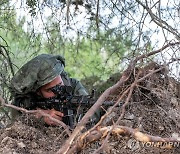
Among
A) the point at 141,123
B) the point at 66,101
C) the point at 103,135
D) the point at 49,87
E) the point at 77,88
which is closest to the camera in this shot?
the point at 103,135

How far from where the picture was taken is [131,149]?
2.75 meters

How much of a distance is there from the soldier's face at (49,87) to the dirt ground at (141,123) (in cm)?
41

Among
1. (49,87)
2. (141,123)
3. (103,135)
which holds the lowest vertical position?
(141,123)

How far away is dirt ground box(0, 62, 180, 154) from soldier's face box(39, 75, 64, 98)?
0.41 metres

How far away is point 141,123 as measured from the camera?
2.95m

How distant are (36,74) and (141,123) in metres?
0.94

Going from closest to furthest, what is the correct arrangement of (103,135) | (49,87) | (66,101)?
(103,135)
(66,101)
(49,87)

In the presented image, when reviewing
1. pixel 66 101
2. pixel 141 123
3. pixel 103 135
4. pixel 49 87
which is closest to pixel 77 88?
pixel 49 87

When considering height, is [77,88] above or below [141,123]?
above

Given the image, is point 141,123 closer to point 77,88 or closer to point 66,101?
point 66,101

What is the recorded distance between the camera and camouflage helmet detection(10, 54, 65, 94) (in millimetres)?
3486

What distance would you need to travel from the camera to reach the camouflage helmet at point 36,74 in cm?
349

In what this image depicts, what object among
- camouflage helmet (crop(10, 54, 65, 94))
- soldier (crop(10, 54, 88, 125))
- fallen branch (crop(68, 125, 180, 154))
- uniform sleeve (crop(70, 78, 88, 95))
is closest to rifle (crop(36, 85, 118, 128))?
soldier (crop(10, 54, 88, 125))

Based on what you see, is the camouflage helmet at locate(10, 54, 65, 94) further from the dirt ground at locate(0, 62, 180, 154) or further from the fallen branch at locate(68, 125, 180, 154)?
the fallen branch at locate(68, 125, 180, 154)
